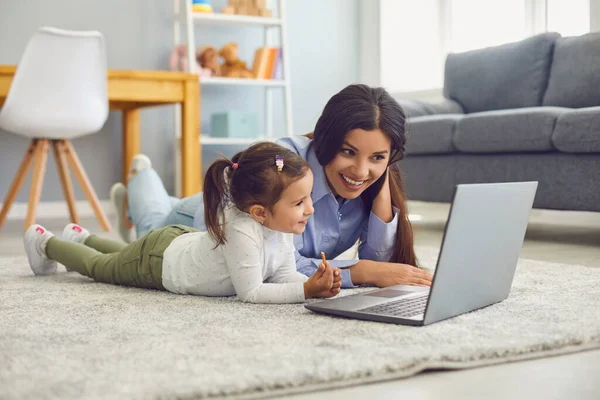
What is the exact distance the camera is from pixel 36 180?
338cm

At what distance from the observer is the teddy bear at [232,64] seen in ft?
16.0

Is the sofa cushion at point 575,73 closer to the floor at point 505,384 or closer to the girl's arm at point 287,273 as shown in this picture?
the girl's arm at point 287,273

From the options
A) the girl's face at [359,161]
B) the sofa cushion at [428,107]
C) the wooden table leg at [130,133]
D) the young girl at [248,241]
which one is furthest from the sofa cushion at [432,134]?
the young girl at [248,241]

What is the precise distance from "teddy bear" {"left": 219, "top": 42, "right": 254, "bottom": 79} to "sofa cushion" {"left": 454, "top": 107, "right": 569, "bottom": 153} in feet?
6.16

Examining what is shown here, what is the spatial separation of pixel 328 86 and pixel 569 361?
464 cm

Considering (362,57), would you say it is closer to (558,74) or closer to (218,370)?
(558,74)

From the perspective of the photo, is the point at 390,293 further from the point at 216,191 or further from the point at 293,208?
the point at 216,191

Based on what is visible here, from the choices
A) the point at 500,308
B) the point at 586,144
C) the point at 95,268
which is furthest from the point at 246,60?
the point at 500,308

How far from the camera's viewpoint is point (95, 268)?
1.89 m

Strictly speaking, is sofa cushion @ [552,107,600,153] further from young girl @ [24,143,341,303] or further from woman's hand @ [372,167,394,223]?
young girl @ [24,143,341,303]

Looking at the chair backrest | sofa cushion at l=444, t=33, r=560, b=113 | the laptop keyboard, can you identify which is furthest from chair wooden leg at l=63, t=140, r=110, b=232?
the laptop keyboard

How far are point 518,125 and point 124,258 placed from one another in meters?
1.82

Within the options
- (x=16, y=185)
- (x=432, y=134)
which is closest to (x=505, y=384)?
(x=432, y=134)

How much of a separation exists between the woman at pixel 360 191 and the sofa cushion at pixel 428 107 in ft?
6.79
